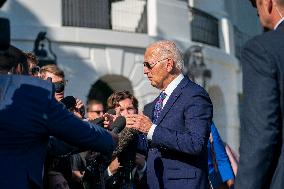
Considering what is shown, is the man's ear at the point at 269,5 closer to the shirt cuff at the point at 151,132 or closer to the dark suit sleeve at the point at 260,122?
the dark suit sleeve at the point at 260,122

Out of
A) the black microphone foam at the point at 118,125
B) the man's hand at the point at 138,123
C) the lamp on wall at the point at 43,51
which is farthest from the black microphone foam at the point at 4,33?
the lamp on wall at the point at 43,51

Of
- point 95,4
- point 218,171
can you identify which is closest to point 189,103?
point 218,171

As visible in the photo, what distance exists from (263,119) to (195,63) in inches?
480

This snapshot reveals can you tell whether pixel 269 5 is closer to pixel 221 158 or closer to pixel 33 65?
pixel 33 65

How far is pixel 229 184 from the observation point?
5.25 metres

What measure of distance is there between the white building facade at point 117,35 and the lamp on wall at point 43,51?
0.21 metres

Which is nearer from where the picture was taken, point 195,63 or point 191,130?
point 191,130

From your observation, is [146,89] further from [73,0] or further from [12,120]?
[12,120]

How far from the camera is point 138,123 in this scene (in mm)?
4082

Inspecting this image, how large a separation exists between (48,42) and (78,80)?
1034mm

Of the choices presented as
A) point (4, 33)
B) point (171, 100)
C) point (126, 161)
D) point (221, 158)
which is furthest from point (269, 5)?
point (221, 158)

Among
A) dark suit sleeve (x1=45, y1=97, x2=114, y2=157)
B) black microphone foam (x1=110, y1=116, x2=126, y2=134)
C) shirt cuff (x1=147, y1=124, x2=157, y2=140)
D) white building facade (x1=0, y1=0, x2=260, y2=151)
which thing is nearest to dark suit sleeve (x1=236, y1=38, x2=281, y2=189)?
dark suit sleeve (x1=45, y1=97, x2=114, y2=157)

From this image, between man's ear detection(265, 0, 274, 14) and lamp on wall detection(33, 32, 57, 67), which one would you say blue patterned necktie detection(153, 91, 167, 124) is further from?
lamp on wall detection(33, 32, 57, 67)

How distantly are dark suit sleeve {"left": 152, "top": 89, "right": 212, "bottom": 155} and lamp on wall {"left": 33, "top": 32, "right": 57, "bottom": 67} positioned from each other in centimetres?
795
